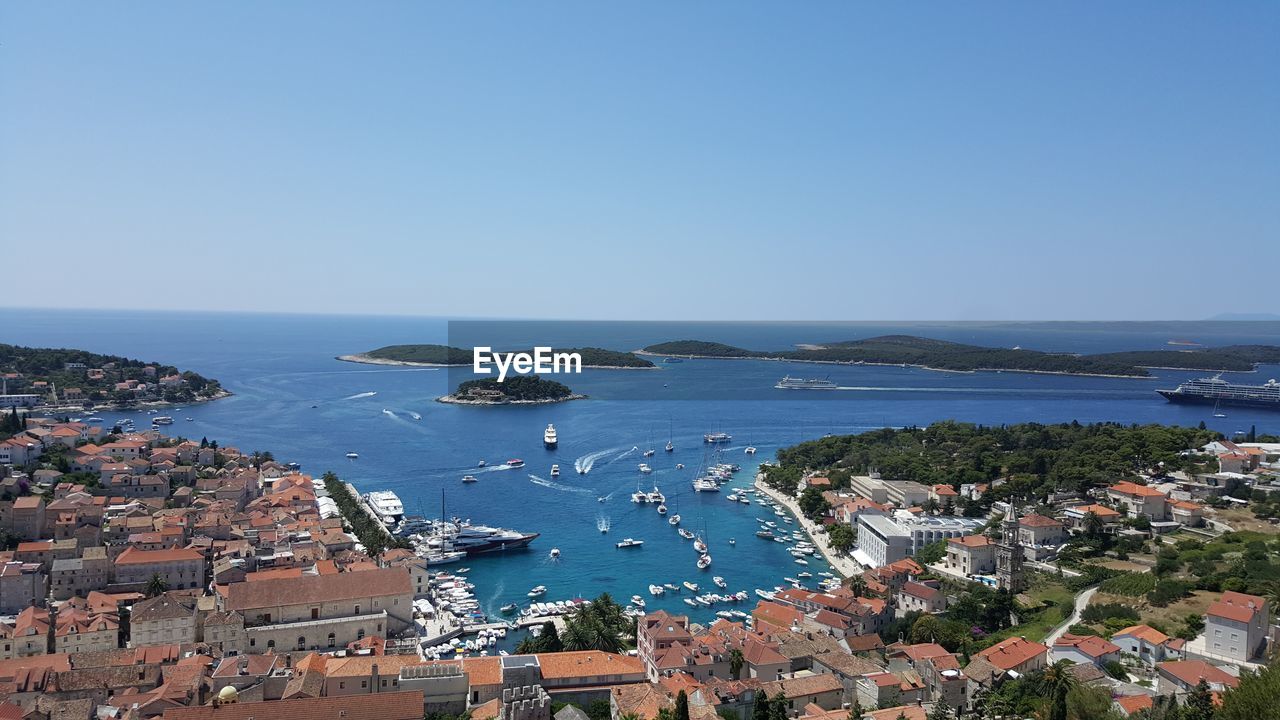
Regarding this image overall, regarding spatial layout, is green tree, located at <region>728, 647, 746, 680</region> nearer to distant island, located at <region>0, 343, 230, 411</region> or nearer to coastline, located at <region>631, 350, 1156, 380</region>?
distant island, located at <region>0, 343, 230, 411</region>

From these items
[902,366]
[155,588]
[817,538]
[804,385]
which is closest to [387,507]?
[155,588]

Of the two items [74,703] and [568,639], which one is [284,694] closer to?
[74,703]

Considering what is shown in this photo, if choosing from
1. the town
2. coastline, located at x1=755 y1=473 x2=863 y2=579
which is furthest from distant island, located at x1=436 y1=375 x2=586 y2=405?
the town

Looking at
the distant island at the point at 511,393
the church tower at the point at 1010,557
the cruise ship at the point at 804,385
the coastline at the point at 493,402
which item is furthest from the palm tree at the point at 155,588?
the cruise ship at the point at 804,385

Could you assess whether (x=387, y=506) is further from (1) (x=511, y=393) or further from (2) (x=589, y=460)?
(1) (x=511, y=393)

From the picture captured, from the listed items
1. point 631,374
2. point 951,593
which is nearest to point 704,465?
point 951,593

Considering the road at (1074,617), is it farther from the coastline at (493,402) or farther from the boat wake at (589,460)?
the coastline at (493,402)
